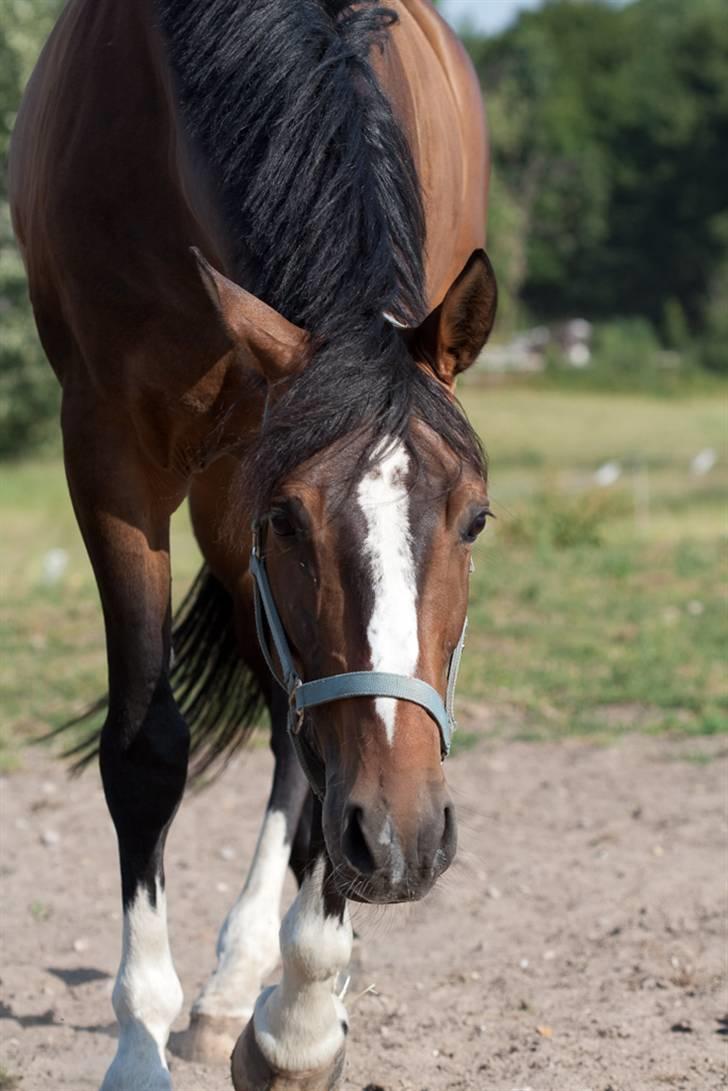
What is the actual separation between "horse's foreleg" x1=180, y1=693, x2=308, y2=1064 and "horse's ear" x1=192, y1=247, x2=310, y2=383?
1581 millimetres

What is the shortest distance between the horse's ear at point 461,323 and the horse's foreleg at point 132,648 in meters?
1.05

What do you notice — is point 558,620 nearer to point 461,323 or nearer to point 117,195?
point 117,195

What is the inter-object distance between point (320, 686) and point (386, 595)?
0.21m

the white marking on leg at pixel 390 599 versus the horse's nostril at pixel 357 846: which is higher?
the white marking on leg at pixel 390 599

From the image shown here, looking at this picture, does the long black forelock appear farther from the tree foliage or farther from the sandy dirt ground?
the tree foliage

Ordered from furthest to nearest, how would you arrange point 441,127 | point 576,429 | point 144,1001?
point 576,429 < point 441,127 < point 144,1001

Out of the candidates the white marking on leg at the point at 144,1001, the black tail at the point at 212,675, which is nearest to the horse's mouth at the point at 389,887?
the white marking on leg at the point at 144,1001

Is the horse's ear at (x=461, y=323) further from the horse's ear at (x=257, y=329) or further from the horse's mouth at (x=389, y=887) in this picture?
the horse's mouth at (x=389, y=887)

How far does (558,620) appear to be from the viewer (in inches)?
317

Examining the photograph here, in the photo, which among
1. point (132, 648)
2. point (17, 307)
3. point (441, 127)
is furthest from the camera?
point (17, 307)

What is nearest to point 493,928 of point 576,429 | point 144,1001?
point 144,1001

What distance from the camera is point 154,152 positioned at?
11.3 feet

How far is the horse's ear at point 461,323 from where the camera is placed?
8.38ft

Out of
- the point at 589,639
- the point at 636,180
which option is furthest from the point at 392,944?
the point at 636,180
